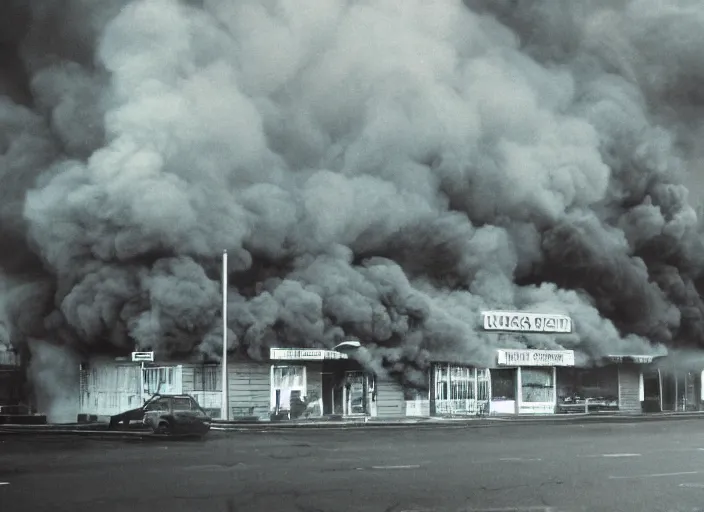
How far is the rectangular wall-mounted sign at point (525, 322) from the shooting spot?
5278 centimetres

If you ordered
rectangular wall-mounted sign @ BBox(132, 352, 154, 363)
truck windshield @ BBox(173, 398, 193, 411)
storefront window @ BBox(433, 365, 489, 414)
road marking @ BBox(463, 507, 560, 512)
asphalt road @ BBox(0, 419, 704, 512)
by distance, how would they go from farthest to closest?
storefront window @ BBox(433, 365, 489, 414) → rectangular wall-mounted sign @ BBox(132, 352, 154, 363) → truck windshield @ BBox(173, 398, 193, 411) → asphalt road @ BBox(0, 419, 704, 512) → road marking @ BBox(463, 507, 560, 512)

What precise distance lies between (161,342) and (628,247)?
3812cm

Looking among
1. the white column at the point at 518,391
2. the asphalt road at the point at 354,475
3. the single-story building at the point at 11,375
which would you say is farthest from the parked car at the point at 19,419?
the white column at the point at 518,391

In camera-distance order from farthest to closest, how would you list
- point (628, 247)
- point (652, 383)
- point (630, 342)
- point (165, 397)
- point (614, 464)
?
point (628, 247) < point (630, 342) < point (652, 383) < point (165, 397) < point (614, 464)

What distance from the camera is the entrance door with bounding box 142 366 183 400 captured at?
44875 mm

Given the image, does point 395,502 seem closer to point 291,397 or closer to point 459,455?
point 459,455

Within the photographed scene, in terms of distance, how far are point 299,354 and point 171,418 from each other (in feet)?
52.6

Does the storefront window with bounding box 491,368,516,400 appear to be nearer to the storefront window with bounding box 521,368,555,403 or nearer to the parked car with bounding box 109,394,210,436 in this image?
the storefront window with bounding box 521,368,555,403

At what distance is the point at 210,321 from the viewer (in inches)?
1884

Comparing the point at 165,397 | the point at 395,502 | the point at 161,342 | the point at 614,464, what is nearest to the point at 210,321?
the point at 161,342

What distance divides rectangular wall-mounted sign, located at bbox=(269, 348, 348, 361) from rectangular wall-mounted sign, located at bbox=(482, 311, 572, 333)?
33.4ft

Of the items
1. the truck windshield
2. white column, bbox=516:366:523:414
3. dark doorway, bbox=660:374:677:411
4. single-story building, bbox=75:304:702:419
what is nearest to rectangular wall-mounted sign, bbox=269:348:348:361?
single-story building, bbox=75:304:702:419

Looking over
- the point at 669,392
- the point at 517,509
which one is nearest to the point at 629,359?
the point at 669,392

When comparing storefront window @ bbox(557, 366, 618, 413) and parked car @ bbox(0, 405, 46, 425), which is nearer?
parked car @ bbox(0, 405, 46, 425)
